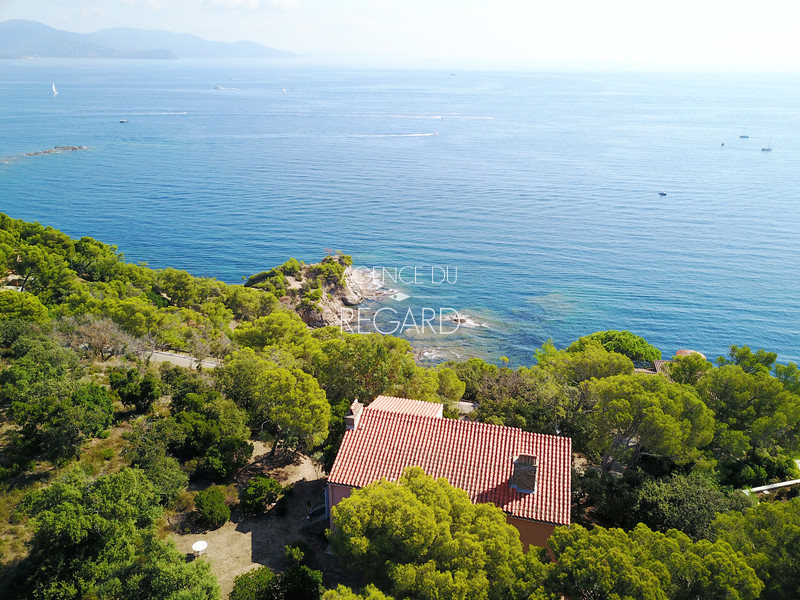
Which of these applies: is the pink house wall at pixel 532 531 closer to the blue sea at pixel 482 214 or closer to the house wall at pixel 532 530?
the house wall at pixel 532 530

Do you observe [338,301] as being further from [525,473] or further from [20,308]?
[525,473]

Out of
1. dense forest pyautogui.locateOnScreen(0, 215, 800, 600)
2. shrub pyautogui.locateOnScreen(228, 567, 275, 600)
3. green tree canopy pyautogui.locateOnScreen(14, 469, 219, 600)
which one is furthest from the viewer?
shrub pyautogui.locateOnScreen(228, 567, 275, 600)

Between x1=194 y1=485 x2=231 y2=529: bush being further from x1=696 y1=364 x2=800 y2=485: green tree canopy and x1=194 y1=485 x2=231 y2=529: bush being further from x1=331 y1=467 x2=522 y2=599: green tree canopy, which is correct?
x1=696 y1=364 x2=800 y2=485: green tree canopy

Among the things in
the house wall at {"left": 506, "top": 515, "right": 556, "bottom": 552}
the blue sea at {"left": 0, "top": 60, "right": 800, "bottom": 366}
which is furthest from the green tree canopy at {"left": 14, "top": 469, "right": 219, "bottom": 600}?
the blue sea at {"left": 0, "top": 60, "right": 800, "bottom": 366}

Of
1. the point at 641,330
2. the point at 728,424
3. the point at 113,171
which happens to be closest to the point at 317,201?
the point at 113,171

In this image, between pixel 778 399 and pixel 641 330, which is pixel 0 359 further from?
pixel 641 330

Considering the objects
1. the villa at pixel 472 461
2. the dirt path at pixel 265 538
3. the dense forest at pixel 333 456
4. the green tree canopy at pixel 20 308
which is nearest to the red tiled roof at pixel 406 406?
the villa at pixel 472 461
